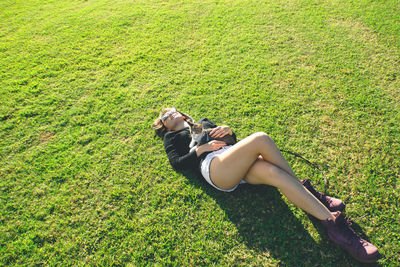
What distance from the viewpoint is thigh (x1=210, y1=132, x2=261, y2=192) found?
10.0ft

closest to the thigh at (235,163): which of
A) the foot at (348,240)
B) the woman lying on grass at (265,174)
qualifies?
the woman lying on grass at (265,174)

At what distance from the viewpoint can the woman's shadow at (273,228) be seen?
9.21ft

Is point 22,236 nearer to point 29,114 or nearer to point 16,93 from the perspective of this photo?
point 29,114

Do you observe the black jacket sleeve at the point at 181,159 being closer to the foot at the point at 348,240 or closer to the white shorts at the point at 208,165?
the white shorts at the point at 208,165

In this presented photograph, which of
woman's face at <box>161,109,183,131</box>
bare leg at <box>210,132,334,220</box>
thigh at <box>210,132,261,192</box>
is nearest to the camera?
bare leg at <box>210,132,334,220</box>

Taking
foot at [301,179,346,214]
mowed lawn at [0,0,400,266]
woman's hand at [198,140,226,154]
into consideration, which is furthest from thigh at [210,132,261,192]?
foot at [301,179,346,214]

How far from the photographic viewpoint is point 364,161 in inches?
148

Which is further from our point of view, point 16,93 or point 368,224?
point 16,93

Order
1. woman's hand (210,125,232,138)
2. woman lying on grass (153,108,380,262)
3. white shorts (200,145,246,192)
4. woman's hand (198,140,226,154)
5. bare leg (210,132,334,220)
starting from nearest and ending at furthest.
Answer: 1. woman lying on grass (153,108,380,262)
2. bare leg (210,132,334,220)
3. white shorts (200,145,246,192)
4. woman's hand (198,140,226,154)
5. woman's hand (210,125,232,138)

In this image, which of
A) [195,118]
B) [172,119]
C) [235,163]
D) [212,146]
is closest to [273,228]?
[235,163]

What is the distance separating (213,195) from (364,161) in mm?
2609

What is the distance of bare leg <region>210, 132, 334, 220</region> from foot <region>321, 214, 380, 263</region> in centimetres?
16

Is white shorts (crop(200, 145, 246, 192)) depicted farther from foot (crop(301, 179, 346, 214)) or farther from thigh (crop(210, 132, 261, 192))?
foot (crop(301, 179, 346, 214))

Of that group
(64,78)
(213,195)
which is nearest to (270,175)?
(213,195)
